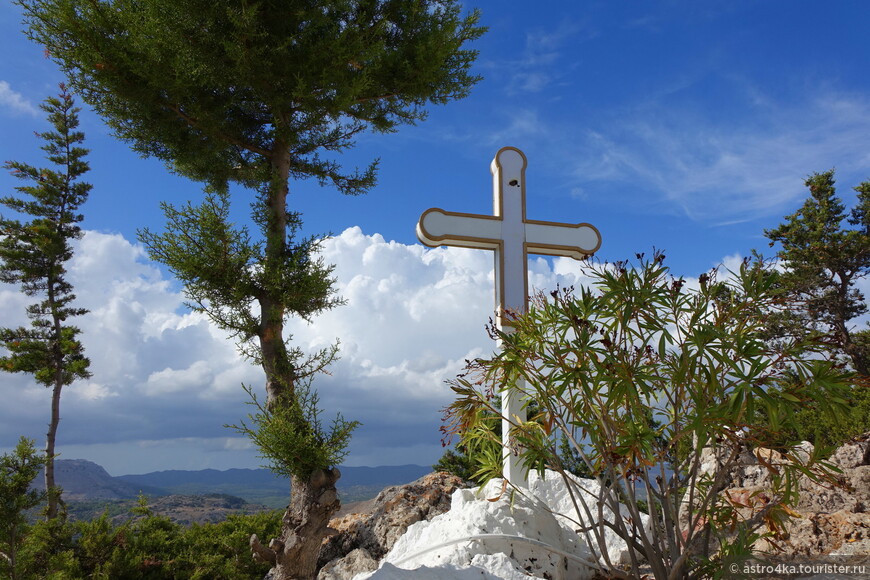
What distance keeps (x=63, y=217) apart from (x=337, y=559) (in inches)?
426

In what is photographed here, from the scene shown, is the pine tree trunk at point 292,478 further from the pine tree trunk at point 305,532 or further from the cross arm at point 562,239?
the cross arm at point 562,239

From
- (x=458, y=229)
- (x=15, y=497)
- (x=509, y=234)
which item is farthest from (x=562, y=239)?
(x=15, y=497)

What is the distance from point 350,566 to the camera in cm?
539

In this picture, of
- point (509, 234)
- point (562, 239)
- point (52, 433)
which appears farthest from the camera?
point (52, 433)

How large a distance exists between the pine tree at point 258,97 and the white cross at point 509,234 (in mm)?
1357

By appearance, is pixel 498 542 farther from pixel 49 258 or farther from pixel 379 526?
pixel 49 258

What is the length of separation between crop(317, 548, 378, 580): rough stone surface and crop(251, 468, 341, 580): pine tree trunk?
139mm

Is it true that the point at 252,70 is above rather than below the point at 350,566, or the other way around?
above

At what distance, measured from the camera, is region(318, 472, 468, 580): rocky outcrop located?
545 cm

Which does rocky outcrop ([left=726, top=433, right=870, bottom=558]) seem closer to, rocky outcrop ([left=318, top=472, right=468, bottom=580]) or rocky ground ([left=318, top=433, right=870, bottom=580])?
rocky ground ([left=318, top=433, right=870, bottom=580])

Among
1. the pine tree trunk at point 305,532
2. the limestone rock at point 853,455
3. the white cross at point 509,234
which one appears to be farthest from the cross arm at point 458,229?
the limestone rock at point 853,455

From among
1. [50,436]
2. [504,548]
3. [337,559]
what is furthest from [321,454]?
[50,436]

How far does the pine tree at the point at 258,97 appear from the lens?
18.3ft

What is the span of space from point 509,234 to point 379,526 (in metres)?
3.47
